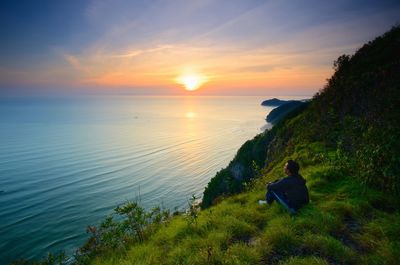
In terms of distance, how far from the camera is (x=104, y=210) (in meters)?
49.7

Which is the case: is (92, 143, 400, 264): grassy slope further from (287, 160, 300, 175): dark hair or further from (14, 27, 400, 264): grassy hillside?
(287, 160, 300, 175): dark hair

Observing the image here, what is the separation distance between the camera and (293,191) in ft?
27.1

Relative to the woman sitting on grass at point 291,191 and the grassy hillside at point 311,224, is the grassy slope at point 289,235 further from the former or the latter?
the woman sitting on grass at point 291,191

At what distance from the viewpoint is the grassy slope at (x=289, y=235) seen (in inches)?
223

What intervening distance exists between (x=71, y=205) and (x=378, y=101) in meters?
55.1

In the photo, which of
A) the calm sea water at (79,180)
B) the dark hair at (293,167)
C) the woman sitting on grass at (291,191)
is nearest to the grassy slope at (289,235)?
the woman sitting on grass at (291,191)

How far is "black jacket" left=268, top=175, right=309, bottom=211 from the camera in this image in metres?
8.14

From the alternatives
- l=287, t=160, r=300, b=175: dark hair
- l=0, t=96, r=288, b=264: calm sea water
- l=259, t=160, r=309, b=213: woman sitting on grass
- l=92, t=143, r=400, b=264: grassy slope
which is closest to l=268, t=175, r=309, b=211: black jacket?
l=259, t=160, r=309, b=213: woman sitting on grass

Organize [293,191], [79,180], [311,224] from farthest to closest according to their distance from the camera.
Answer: [79,180] → [293,191] → [311,224]

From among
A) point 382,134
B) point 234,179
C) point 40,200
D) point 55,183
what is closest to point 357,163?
point 382,134

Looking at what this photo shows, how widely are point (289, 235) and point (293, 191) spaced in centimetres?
218

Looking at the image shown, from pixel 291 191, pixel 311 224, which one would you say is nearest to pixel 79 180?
pixel 291 191

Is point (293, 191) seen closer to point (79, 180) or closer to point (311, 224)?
point (311, 224)

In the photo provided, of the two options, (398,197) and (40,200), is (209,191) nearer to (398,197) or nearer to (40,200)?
(40,200)
